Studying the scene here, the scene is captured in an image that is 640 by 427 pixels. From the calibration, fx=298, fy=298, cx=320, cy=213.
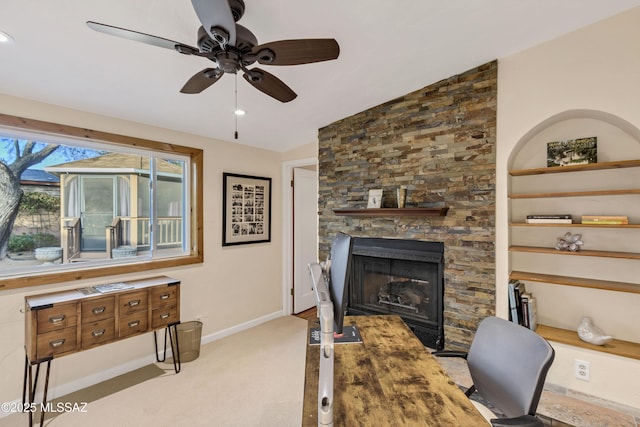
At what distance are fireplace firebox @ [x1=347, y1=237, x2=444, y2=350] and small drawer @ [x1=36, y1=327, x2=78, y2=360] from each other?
2.51 m

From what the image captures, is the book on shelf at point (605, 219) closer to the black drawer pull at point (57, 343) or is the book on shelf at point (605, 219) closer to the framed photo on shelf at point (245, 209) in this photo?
the framed photo on shelf at point (245, 209)

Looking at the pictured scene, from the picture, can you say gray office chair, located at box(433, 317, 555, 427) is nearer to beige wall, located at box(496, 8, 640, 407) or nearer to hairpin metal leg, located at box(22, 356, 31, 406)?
beige wall, located at box(496, 8, 640, 407)

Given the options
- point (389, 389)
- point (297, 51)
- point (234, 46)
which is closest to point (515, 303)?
point (389, 389)

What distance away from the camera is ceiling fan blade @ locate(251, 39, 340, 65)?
136 cm

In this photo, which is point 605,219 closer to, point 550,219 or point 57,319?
point 550,219

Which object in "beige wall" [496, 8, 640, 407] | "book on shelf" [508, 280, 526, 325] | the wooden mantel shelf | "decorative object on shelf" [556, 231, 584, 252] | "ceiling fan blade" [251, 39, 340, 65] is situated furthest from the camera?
the wooden mantel shelf

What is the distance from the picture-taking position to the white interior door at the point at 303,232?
4254mm

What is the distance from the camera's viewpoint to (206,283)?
331 centimetres

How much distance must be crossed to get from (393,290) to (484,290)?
0.93 m

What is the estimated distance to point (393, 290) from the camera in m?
3.24

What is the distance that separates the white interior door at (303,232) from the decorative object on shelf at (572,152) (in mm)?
2849

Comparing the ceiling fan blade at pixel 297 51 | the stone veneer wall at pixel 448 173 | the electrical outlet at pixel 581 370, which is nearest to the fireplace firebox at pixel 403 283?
the stone veneer wall at pixel 448 173

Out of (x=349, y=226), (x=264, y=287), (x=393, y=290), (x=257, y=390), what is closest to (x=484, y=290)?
(x=393, y=290)

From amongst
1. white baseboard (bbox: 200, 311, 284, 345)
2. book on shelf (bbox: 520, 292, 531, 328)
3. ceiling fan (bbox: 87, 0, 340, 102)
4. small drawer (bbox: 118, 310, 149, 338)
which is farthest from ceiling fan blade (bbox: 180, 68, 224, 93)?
book on shelf (bbox: 520, 292, 531, 328)
